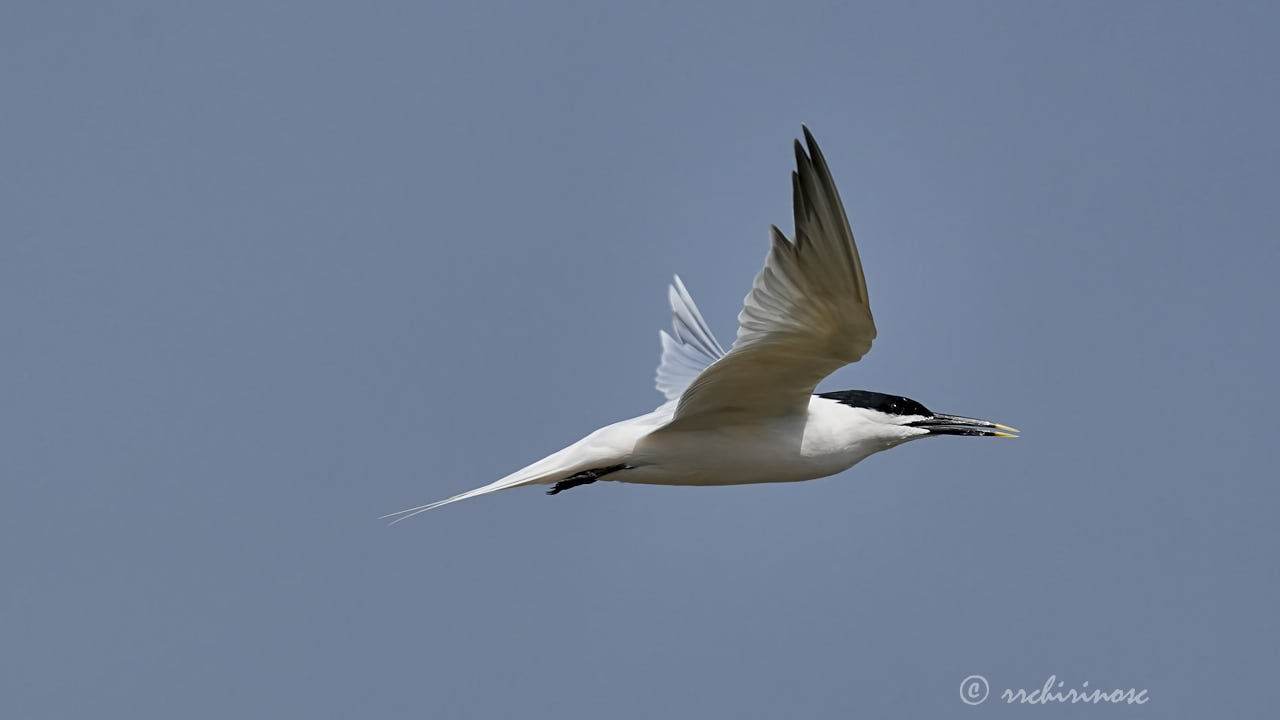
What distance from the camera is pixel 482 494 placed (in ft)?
25.8

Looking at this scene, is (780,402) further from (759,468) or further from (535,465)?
(535,465)

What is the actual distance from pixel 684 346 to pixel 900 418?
2685mm

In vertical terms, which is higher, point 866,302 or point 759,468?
point 866,302

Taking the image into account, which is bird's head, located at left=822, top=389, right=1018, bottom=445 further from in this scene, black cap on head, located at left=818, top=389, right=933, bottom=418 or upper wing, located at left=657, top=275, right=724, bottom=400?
upper wing, located at left=657, top=275, right=724, bottom=400

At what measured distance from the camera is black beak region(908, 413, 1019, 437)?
8.92 metres

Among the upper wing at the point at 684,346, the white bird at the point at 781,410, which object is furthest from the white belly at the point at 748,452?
the upper wing at the point at 684,346

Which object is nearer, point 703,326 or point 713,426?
point 713,426

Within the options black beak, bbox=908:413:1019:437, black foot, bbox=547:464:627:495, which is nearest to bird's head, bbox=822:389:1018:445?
black beak, bbox=908:413:1019:437

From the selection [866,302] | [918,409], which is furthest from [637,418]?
[866,302]

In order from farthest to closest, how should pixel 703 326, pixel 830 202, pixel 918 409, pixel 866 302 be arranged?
pixel 703 326 → pixel 918 409 → pixel 866 302 → pixel 830 202

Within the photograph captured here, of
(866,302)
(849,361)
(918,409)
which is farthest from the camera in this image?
(918,409)

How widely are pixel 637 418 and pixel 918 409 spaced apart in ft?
6.02

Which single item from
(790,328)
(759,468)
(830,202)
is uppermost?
(830,202)

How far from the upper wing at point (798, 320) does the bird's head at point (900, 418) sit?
1.92 ft
